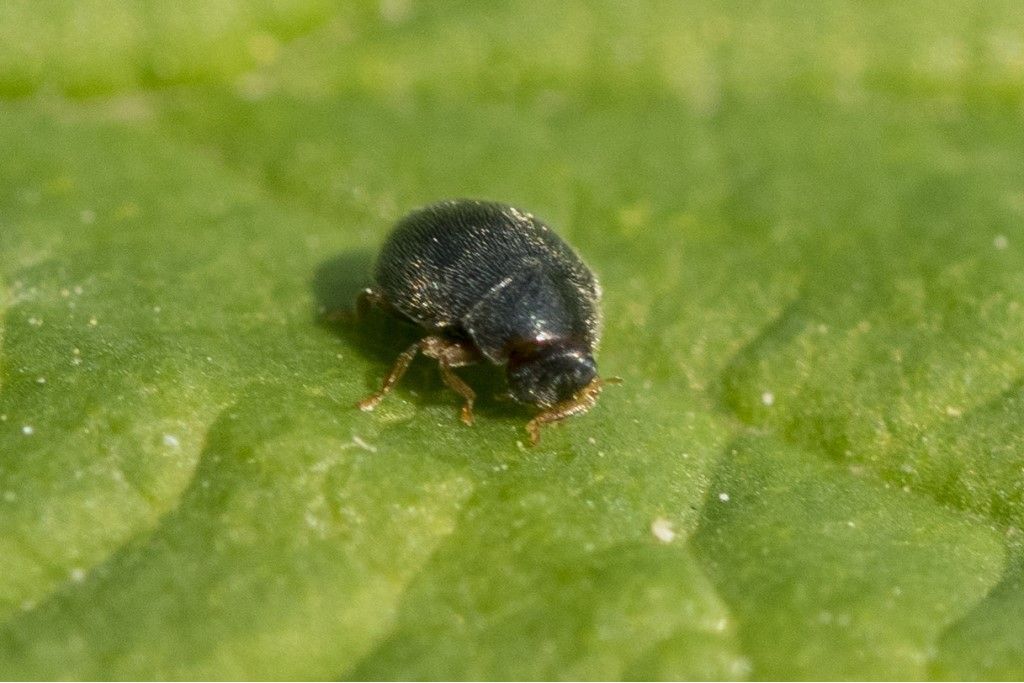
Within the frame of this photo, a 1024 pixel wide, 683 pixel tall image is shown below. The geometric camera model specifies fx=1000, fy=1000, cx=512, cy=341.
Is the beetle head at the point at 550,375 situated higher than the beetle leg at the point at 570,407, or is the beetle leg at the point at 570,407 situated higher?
the beetle head at the point at 550,375

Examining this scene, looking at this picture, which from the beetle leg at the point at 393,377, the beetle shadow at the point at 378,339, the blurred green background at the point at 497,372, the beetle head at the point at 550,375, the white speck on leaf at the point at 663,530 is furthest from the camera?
the beetle shadow at the point at 378,339

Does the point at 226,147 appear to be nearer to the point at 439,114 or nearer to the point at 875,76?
the point at 439,114

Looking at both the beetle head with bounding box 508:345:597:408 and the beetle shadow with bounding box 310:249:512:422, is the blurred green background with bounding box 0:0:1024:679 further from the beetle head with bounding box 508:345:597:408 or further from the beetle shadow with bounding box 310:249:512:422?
the beetle head with bounding box 508:345:597:408

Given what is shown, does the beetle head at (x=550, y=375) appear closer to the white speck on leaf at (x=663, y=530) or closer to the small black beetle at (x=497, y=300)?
the small black beetle at (x=497, y=300)

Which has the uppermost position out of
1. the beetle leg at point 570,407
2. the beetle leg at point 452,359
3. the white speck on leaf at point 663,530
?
the beetle leg at point 452,359

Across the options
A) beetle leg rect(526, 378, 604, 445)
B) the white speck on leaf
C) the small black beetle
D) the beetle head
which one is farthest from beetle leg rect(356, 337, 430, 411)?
the white speck on leaf

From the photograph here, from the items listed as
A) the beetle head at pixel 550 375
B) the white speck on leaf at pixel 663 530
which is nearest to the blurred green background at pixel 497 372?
the white speck on leaf at pixel 663 530

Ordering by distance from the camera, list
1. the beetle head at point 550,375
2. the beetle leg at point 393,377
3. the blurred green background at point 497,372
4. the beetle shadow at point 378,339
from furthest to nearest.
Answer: the beetle shadow at point 378,339
the beetle head at point 550,375
the beetle leg at point 393,377
the blurred green background at point 497,372
